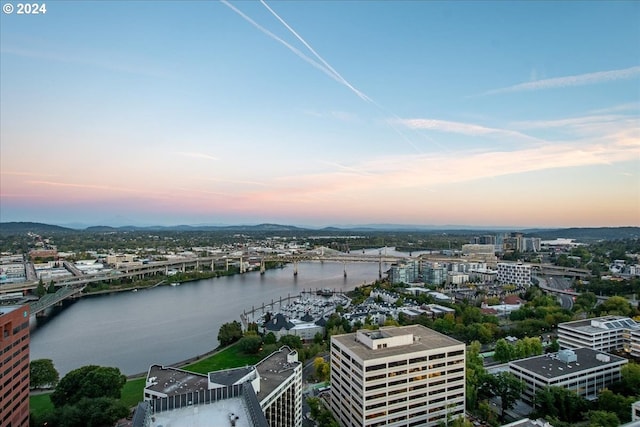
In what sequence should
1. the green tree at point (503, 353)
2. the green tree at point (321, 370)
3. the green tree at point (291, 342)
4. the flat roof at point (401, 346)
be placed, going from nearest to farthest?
the flat roof at point (401, 346) < the green tree at point (321, 370) < the green tree at point (503, 353) < the green tree at point (291, 342)

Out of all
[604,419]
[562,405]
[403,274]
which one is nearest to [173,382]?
[562,405]

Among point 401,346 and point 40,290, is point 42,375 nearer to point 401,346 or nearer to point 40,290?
point 401,346

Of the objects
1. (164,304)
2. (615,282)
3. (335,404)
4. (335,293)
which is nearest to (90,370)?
(335,404)

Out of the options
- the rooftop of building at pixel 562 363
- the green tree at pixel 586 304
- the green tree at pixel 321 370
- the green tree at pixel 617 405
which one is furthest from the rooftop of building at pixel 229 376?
the green tree at pixel 586 304

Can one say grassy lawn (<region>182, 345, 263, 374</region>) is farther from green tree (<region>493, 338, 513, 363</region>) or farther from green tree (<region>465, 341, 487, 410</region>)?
green tree (<region>493, 338, 513, 363</region>)

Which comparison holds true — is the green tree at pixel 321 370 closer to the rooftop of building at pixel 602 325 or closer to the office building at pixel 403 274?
the rooftop of building at pixel 602 325

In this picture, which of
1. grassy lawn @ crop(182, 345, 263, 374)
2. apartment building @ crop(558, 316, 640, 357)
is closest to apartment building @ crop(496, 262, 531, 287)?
apartment building @ crop(558, 316, 640, 357)
